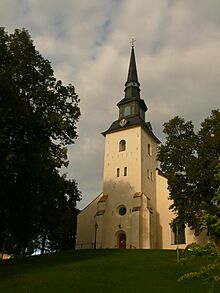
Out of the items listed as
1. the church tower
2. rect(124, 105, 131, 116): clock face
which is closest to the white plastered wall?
the church tower

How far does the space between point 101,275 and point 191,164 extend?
16.8 metres

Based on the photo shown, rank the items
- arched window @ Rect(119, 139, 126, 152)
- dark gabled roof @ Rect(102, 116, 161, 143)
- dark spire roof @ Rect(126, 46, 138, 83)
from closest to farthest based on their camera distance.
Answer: dark gabled roof @ Rect(102, 116, 161, 143) → arched window @ Rect(119, 139, 126, 152) → dark spire roof @ Rect(126, 46, 138, 83)

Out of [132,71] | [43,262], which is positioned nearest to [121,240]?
[43,262]

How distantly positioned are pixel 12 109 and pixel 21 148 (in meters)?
2.54

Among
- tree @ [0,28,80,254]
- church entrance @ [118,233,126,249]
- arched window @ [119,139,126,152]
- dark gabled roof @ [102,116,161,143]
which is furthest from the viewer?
arched window @ [119,139,126,152]

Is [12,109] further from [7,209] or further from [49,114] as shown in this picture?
[7,209]

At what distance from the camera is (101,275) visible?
69.9ft

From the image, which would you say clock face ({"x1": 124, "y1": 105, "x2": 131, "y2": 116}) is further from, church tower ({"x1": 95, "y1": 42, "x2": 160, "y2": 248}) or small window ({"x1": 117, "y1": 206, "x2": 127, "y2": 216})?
small window ({"x1": 117, "y1": 206, "x2": 127, "y2": 216})

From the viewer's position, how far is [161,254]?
98.3 feet

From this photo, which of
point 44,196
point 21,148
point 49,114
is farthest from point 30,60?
point 44,196

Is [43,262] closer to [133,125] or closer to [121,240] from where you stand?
[121,240]

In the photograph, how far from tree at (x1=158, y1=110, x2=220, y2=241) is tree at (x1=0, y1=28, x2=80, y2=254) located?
496 inches

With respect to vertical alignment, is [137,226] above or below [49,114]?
below

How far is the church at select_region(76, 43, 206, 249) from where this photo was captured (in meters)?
42.2
